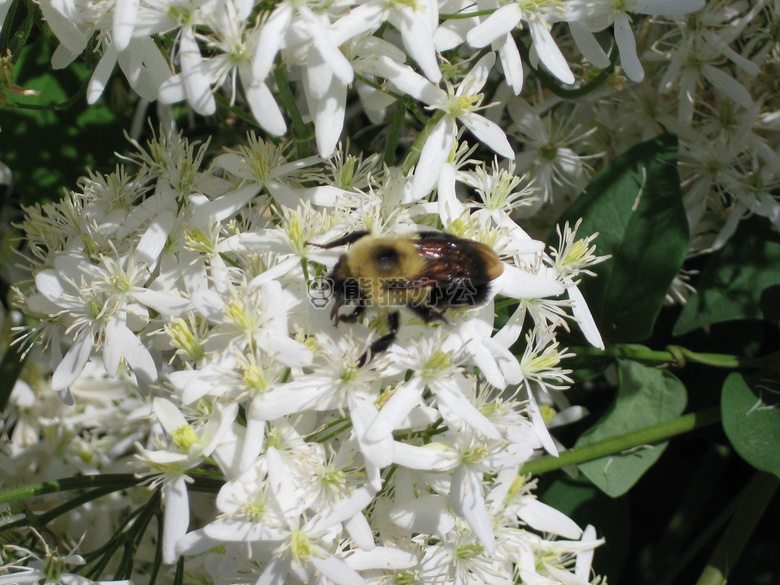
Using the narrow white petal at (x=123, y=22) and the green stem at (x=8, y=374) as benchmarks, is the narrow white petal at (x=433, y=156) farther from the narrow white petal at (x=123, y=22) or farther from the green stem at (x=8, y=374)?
the green stem at (x=8, y=374)

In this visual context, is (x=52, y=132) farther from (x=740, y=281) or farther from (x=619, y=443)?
(x=740, y=281)

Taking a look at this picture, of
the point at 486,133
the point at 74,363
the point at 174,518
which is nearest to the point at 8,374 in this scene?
the point at 74,363

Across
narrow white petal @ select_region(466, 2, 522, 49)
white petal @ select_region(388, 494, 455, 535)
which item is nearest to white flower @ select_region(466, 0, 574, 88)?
narrow white petal @ select_region(466, 2, 522, 49)

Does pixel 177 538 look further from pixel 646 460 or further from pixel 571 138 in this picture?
pixel 571 138

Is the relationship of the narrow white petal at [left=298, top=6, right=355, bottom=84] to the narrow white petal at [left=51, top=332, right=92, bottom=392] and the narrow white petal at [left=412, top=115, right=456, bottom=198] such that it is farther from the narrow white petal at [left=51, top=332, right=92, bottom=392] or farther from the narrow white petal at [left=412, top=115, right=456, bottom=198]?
the narrow white petal at [left=51, top=332, right=92, bottom=392]

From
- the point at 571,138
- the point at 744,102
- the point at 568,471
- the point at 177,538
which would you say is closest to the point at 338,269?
the point at 177,538

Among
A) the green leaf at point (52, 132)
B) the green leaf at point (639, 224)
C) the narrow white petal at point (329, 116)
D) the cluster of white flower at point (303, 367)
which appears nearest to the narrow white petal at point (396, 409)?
the cluster of white flower at point (303, 367)
